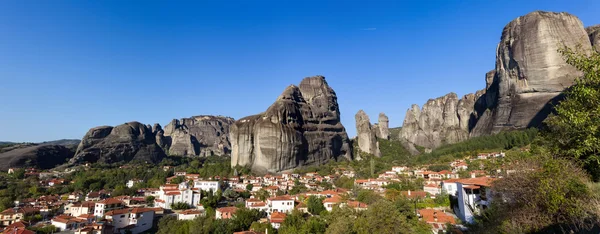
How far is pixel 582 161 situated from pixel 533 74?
210 feet

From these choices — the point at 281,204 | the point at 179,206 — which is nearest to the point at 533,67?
the point at 281,204

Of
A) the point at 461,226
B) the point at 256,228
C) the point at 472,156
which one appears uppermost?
the point at 472,156

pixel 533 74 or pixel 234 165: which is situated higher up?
pixel 533 74

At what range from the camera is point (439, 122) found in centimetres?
10781

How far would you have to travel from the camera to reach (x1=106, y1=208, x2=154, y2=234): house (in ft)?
113

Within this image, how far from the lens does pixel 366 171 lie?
213 ft

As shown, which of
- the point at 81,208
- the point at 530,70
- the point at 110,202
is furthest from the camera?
the point at 530,70

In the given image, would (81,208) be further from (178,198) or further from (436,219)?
(436,219)

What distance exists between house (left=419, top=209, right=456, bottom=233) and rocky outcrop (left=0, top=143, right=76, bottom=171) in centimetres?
9688

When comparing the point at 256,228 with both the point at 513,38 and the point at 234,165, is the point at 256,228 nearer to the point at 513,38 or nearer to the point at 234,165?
the point at 234,165

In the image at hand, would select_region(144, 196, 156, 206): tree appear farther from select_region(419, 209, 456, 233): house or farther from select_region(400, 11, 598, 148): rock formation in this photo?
select_region(400, 11, 598, 148): rock formation

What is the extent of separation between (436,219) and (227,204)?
97.0 feet

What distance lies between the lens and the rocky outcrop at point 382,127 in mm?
117438

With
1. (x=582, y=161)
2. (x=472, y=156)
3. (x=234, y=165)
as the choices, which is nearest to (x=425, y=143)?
(x=472, y=156)
